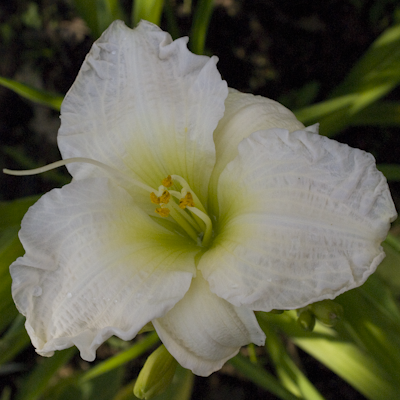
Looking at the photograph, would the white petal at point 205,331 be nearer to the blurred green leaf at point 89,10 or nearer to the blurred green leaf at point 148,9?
the blurred green leaf at point 148,9

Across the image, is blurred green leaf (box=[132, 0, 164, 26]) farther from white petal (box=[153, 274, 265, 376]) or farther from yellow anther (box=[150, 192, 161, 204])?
white petal (box=[153, 274, 265, 376])

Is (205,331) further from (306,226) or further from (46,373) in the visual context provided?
(46,373)

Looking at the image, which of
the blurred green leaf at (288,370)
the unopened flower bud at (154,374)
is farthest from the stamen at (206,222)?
the blurred green leaf at (288,370)

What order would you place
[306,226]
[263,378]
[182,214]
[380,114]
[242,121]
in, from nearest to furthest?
[306,226]
[242,121]
[182,214]
[263,378]
[380,114]

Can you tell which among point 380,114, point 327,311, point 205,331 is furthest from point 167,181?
point 380,114

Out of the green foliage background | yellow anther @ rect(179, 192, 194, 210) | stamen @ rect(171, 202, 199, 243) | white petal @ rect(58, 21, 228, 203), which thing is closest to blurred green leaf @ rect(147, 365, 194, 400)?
the green foliage background

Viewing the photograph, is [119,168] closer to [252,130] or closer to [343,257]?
[252,130]
